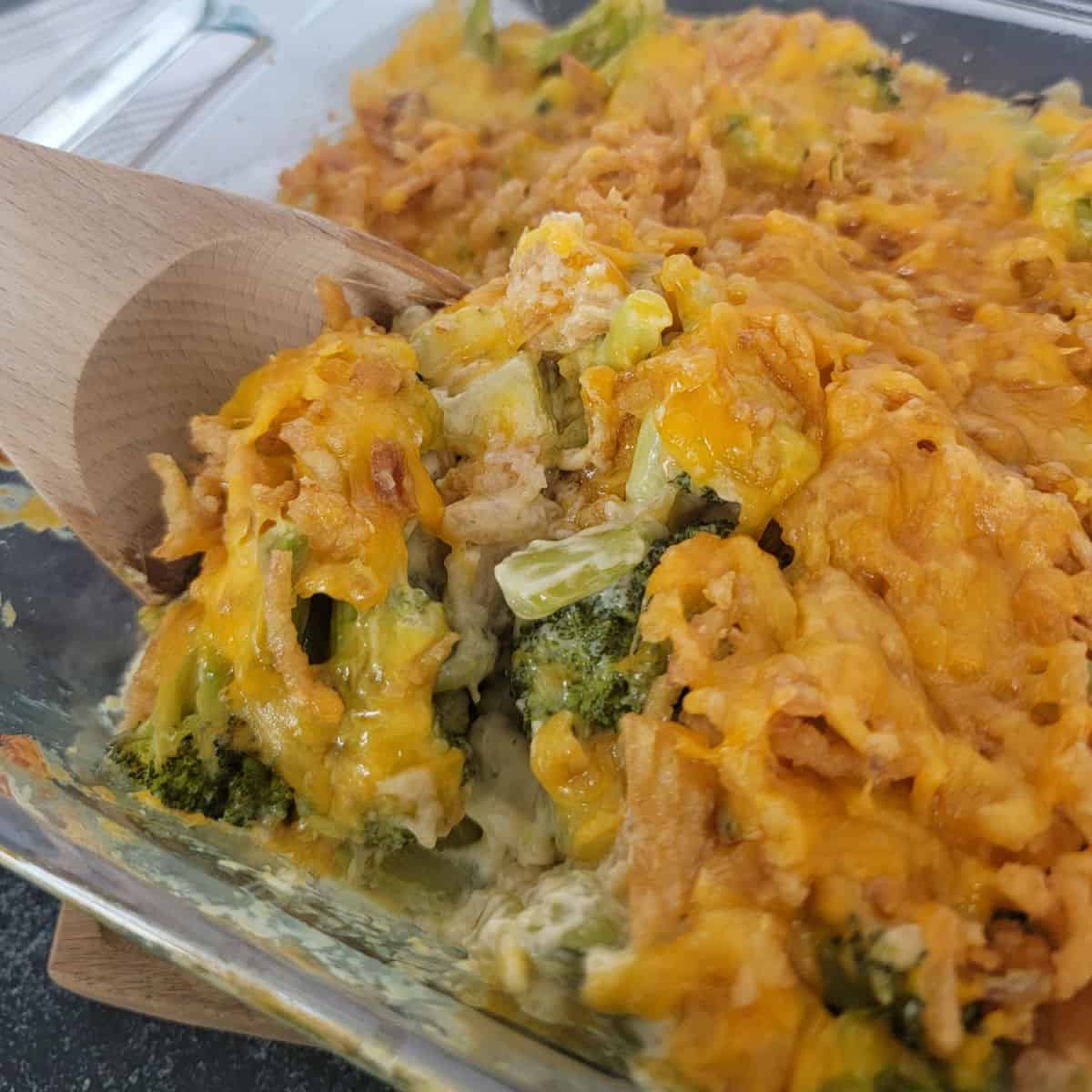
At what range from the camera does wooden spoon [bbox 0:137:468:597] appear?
4.31 feet

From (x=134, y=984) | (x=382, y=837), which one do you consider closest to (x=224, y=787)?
(x=382, y=837)

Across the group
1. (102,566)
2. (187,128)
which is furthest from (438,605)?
(187,128)

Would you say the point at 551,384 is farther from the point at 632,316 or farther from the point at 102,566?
the point at 102,566

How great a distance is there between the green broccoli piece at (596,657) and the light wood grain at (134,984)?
0.65 m

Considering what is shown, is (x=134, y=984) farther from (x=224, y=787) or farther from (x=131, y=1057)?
(x=224, y=787)

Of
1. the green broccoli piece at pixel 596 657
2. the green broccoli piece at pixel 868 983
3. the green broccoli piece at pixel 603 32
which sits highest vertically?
the green broccoli piece at pixel 603 32

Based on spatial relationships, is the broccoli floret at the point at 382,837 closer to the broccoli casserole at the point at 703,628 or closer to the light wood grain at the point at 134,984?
the broccoli casserole at the point at 703,628

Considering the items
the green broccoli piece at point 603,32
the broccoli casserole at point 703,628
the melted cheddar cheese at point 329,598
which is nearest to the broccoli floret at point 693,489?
the broccoli casserole at point 703,628

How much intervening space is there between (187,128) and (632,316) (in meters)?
1.53

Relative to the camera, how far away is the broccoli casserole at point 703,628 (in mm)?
931

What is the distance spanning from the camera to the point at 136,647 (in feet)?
5.43

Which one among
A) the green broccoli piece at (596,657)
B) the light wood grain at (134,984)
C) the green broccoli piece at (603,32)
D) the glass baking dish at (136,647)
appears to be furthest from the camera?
the green broccoli piece at (603,32)

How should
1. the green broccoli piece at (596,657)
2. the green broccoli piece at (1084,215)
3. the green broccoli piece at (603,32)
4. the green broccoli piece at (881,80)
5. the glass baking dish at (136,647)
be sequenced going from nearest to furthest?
the glass baking dish at (136,647) → the green broccoli piece at (596,657) → the green broccoli piece at (1084,215) → the green broccoli piece at (881,80) → the green broccoli piece at (603,32)

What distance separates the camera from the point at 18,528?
1.64 metres
